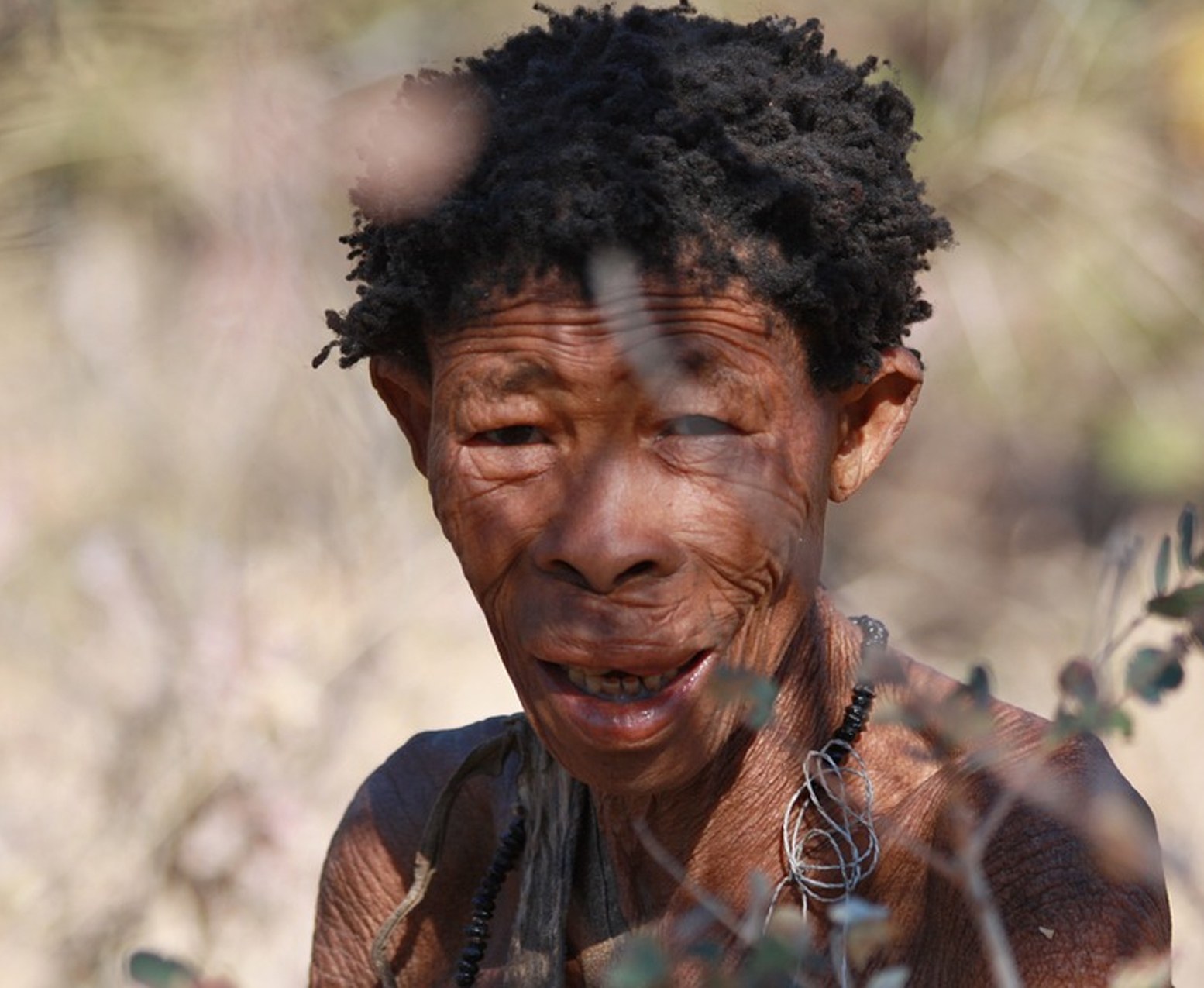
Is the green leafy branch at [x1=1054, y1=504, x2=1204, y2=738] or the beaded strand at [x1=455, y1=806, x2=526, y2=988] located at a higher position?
the beaded strand at [x1=455, y1=806, x2=526, y2=988]

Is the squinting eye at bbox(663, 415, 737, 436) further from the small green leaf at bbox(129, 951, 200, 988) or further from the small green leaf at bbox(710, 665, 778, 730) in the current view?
the small green leaf at bbox(129, 951, 200, 988)

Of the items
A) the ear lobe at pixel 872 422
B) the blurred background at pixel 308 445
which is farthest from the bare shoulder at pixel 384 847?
the blurred background at pixel 308 445

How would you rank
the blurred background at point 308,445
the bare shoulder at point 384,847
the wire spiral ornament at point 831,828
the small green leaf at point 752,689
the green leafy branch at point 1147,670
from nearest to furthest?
the green leafy branch at point 1147,670 → the small green leaf at point 752,689 → the wire spiral ornament at point 831,828 → the bare shoulder at point 384,847 → the blurred background at point 308,445

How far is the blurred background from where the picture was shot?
5629 mm

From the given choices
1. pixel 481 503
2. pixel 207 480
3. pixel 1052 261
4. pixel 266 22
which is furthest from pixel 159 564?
pixel 481 503

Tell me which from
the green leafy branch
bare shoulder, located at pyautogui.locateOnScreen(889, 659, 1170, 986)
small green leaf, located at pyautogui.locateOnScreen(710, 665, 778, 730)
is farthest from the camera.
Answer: bare shoulder, located at pyautogui.locateOnScreen(889, 659, 1170, 986)

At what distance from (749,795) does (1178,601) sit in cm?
147

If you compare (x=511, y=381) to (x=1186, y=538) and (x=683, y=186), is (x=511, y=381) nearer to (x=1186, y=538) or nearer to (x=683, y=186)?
(x=683, y=186)

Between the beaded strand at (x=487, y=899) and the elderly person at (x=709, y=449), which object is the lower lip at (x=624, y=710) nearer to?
the elderly person at (x=709, y=449)

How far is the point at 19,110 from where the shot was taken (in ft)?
22.6

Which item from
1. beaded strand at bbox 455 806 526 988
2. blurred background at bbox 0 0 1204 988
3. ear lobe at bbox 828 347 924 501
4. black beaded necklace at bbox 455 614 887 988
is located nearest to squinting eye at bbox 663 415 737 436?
ear lobe at bbox 828 347 924 501

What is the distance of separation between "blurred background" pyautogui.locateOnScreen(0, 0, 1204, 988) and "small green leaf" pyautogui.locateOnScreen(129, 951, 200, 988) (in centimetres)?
407

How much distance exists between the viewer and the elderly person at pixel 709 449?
101 inches

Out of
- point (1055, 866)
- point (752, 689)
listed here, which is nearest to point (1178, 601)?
point (752, 689)
